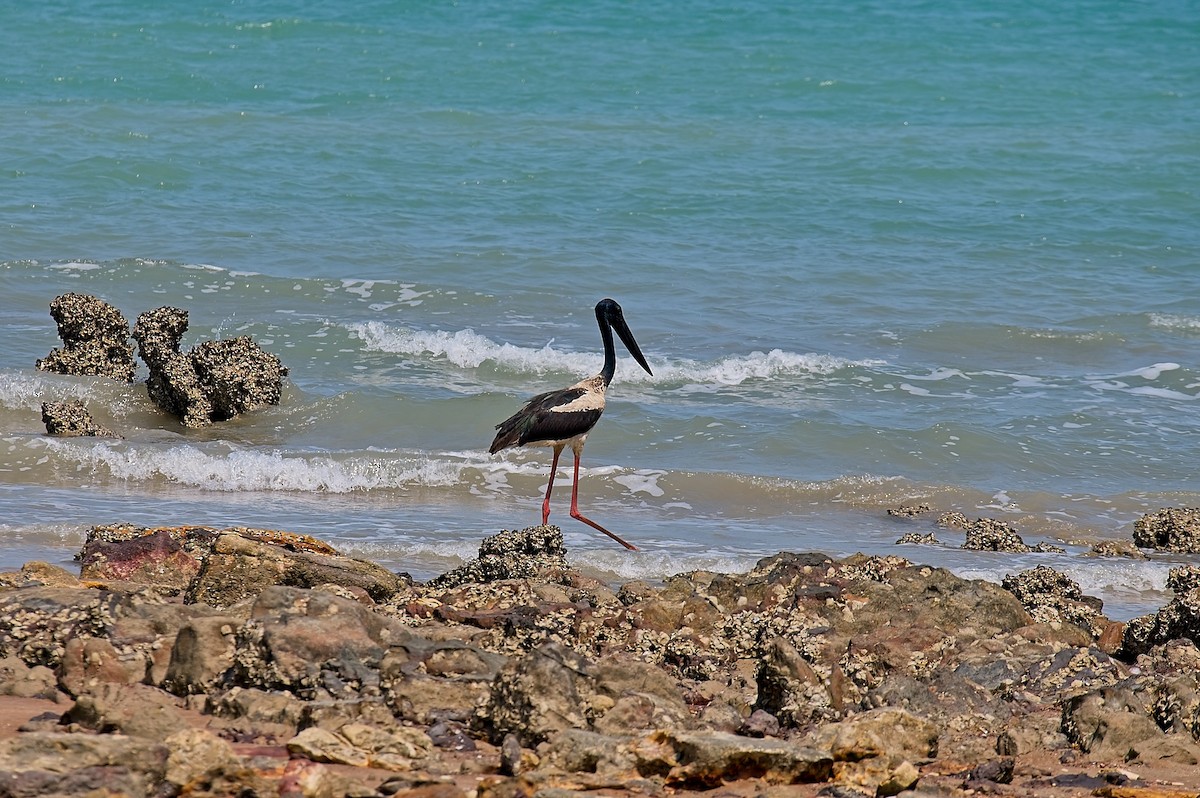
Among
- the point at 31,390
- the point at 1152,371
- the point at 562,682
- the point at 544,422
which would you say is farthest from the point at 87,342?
the point at 1152,371

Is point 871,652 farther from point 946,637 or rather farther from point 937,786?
point 937,786

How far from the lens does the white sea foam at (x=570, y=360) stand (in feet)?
49.1

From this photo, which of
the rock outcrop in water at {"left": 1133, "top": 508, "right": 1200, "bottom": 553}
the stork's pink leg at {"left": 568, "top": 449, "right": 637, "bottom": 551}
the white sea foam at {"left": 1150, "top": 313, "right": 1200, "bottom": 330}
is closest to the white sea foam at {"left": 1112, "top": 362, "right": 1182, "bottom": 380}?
the white sea foam at {"left": 1150, "top": 313, "right": 1200, "bottom": 330}

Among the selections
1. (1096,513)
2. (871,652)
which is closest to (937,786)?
(871,652)

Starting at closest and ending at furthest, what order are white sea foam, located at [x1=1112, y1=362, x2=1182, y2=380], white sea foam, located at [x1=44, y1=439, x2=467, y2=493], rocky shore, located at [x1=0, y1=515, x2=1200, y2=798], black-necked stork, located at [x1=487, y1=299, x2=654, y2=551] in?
rocky shore, located at [x1=0, y1=515, x2=1200, y2=798], black-necked stork, located at [x1=487, y1=299, x2=654, y2=551], white sea foam, located at [x1=44, y1=439, x2=467, y2=493], white sea foam, located at [x1=1112, y1=362, x2=1182, y2=380]

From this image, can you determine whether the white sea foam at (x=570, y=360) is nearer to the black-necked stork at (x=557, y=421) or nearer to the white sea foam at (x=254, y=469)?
the white sea foam at (x=254, y=469)

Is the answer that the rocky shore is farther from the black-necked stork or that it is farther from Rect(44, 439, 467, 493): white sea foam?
Rect(44, 439, 467, 493): white sea foam

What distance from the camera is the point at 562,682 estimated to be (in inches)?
188

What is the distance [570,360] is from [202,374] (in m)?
3.91

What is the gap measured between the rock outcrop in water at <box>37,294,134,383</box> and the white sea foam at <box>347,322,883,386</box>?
2.80 meters

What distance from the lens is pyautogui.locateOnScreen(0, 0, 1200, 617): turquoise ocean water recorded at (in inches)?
451

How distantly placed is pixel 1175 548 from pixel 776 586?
4263 millimetres

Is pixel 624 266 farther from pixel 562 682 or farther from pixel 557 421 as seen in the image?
pixel 562 682

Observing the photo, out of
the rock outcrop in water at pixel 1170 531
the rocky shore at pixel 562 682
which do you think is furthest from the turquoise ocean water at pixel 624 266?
the rocky shore at pixel 562 682
